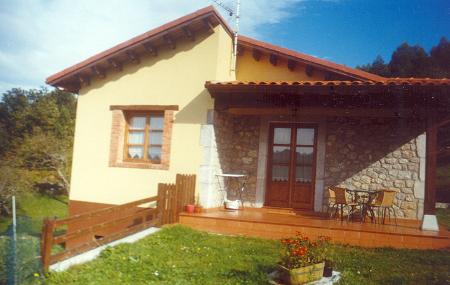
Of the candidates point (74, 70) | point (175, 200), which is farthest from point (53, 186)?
point (175, 200)

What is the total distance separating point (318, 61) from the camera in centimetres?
843

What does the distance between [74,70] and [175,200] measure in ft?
13.3

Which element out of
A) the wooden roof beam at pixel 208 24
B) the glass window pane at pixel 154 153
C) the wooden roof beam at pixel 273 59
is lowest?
the glass window pane at pixel 154 153

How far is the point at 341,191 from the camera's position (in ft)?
24.9

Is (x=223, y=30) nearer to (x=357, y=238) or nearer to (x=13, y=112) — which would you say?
(x=357, y=238)

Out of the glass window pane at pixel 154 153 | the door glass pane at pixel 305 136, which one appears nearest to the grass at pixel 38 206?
the glass window pane at pixel 154 153

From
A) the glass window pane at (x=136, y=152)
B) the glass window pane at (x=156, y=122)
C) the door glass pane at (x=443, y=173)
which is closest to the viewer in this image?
the glass window pane at (x=156, y=122)

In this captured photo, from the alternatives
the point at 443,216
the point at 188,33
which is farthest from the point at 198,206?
the point at 443,216

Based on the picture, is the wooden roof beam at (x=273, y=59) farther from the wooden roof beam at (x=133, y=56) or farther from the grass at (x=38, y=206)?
the grass at (x=38, y=206)

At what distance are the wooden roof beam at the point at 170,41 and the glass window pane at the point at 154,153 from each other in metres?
2.38

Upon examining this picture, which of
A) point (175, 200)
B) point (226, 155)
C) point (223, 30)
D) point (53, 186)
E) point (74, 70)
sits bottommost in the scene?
point (53, 186)

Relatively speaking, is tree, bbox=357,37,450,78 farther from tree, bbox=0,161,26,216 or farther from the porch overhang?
tree, bbox=0,161,26,216

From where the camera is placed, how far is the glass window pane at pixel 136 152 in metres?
8.89

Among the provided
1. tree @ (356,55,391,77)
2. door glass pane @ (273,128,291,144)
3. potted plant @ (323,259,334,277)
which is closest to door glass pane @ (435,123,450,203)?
tree @ (356,55,391,77)
